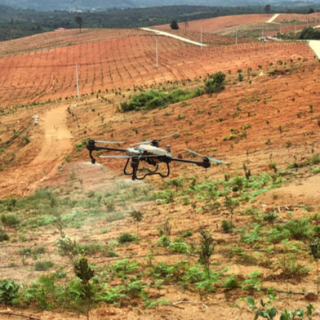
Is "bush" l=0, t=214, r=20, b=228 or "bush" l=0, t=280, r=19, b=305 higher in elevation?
"bush" l=0, t=280, r=19, b=305

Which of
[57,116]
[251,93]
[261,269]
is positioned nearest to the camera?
[261,269]

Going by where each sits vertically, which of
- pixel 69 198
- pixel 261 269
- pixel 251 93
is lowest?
pixel 69 198

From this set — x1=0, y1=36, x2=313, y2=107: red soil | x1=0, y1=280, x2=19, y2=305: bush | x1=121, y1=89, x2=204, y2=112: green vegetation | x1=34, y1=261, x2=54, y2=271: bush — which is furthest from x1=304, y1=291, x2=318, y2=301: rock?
x1=0, y1=36, x2=313, y2=107: red soil

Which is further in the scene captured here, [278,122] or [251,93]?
[251,93]

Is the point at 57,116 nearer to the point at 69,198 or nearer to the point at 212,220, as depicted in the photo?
the point at 69,198

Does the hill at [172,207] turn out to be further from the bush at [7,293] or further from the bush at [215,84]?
the bush at [215,84]

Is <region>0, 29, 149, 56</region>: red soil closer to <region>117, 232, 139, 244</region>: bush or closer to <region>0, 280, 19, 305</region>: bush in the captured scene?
<region>117, 232, 139, 244</region>: bush

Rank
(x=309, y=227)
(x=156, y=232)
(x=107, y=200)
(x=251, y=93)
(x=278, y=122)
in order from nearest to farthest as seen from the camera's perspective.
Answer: (x=309, y=227) < (x=156, y=232) < (x=107, y=200) < (x=278, y=122) < (x=251, y=93)

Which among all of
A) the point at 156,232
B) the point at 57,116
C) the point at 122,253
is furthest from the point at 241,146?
the point at 57,116
